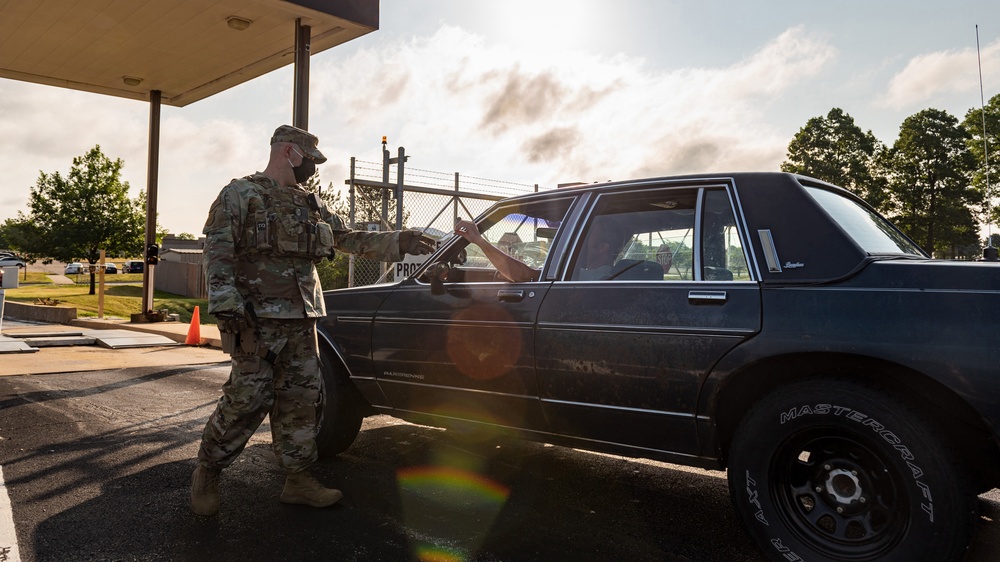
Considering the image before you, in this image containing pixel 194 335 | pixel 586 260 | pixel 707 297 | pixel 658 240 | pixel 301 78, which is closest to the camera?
pixel 707 297

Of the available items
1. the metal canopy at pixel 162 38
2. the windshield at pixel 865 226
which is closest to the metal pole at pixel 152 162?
the metal canopy at pixel 162 38

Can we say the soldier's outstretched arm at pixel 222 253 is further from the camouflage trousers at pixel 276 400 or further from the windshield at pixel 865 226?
the windshield at pixel 865 226

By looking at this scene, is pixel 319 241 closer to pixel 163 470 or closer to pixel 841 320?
pixel 163 470

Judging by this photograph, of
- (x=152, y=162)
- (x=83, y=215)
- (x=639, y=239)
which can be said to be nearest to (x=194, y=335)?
(x=152, y=162)

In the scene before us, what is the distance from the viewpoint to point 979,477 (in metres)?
2.60

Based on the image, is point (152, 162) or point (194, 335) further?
point (152, 162)

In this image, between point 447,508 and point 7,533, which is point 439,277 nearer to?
point 447,508

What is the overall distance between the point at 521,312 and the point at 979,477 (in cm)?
203

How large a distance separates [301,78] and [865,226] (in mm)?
8032

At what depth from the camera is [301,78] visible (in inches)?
364

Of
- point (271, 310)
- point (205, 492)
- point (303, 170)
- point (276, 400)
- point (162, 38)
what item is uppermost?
point (162, 38)

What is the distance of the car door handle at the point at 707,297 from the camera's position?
2.84 metres

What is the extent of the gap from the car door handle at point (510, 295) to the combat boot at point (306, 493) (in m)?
1.33

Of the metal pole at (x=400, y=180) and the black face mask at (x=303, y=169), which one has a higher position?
the metal pole at (x=400, y=180)
